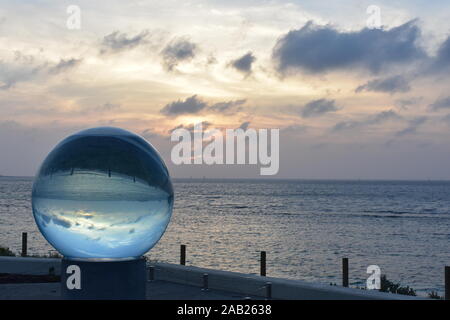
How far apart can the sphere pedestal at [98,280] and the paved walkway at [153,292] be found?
3618mm

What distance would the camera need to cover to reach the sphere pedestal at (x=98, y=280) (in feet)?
26.5

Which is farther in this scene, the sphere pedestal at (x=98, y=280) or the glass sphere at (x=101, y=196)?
the sphere pedestal at (x=98, y=280)

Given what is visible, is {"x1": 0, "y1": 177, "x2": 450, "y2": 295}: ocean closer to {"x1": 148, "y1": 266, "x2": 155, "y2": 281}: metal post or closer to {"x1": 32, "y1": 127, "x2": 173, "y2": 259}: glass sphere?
{"x1": 148, "y1": 266, "x2": 155, "y2": 281}: metal post

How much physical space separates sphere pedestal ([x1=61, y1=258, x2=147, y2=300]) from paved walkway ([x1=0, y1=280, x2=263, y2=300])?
11.9 feet

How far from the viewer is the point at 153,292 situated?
40.5 ft

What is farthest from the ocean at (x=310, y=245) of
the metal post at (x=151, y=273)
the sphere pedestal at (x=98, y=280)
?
the sphere pedestal at (x=98, y=280)

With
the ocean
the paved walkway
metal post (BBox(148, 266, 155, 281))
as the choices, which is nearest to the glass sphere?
the paved walkway

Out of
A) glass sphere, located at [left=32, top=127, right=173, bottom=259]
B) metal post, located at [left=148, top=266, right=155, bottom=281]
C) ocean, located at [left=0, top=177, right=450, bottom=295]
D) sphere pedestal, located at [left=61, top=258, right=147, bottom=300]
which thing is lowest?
ocean, located at [left=0, top=177, right=450, bottom=295]

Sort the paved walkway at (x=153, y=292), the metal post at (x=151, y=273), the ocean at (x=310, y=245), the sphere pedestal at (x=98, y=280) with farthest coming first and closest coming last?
the ocean at (x=310, y=245) < the metal post at (x=151, y=273) < the paved walkway at (x=153, y=292) < the sphere pedestal at (x=98, y=280)

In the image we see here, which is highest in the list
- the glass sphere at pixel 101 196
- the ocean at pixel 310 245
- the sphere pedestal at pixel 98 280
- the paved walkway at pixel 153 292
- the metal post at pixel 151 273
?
the glass sphere at pixel 101 196

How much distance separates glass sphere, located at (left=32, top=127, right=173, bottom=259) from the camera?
303 inches

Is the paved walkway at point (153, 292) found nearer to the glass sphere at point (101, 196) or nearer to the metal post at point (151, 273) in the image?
the metal post at point (151, 273)

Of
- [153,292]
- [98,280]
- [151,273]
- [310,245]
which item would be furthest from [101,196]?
[310,245]
